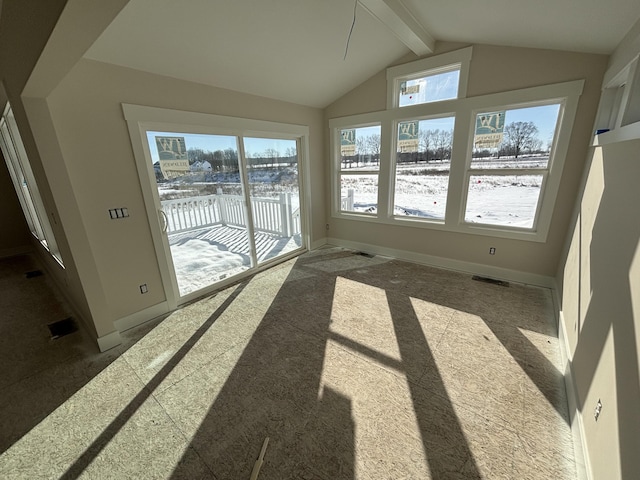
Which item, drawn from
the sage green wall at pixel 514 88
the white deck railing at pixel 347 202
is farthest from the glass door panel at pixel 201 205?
the sage green wall at pixel 514 88

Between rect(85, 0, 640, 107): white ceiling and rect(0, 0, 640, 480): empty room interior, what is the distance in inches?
1.0

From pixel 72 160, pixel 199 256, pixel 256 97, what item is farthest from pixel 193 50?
pixel 199 256

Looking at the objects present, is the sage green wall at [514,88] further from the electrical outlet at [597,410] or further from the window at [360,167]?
the electrical outlet at [597,410]

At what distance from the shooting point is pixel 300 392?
1.83 m

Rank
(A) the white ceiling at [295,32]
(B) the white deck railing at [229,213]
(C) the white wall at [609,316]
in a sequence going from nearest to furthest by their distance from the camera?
(C) the white wall at [609,316] → (A) the white ceiling at [295,32] → (B) the white deck railing at [229,213]

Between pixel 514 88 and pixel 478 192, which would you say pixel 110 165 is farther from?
pixel 514 88

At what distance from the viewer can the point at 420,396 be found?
177cm

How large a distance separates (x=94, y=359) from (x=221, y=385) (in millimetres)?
1240

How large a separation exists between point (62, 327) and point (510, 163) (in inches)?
209

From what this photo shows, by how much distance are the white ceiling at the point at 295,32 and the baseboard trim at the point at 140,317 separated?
7.55 ft

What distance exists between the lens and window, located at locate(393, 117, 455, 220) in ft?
11.5

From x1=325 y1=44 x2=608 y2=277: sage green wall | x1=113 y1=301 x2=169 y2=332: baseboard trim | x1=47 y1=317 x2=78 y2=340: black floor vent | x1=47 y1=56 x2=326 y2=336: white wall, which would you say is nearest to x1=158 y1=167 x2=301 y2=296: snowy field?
x1=113 y1=301 x2=169 y2=332: baseboard trim

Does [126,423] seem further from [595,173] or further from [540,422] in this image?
[595,173]

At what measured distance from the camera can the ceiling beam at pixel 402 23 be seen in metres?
2.10
